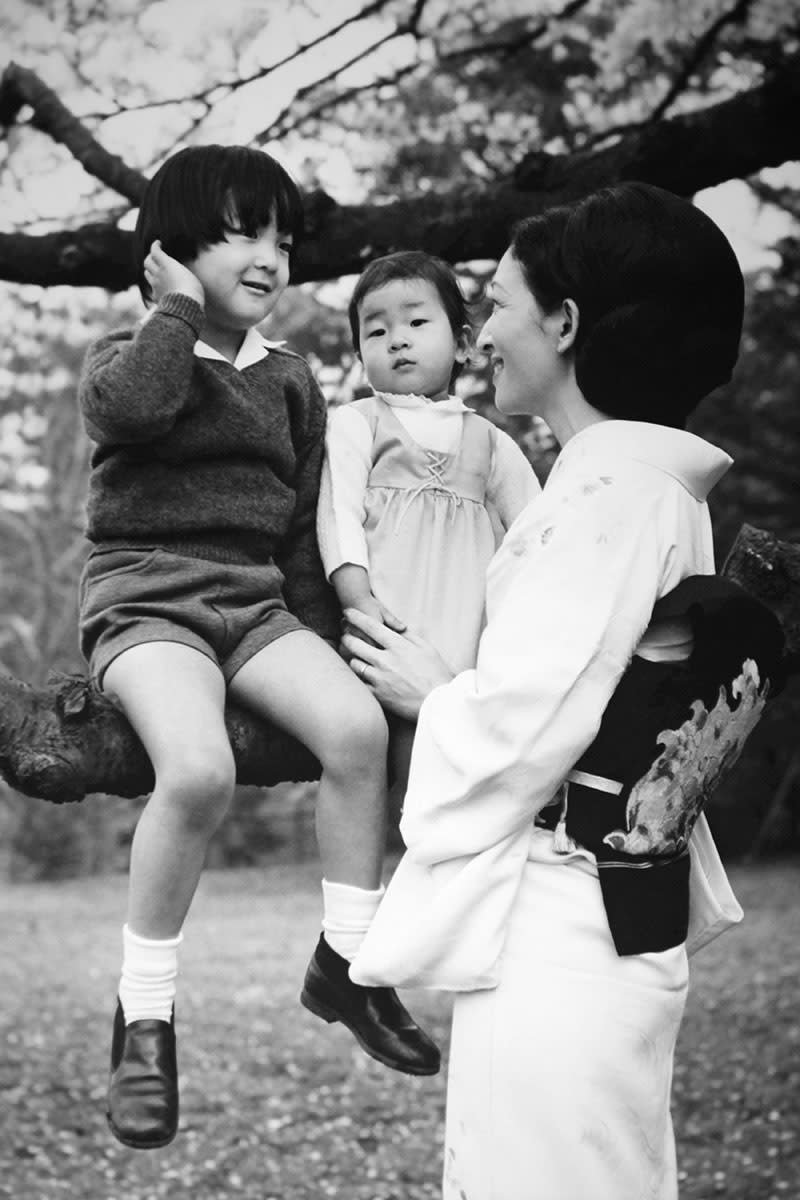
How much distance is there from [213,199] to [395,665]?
85cm

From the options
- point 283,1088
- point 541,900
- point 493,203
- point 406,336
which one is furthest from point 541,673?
point 283,1088

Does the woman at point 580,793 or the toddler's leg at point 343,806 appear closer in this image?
the woman at point 580,793

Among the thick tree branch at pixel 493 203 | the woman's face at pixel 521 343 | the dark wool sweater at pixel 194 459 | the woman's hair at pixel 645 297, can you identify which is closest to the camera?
the woman's hair at pixel 645 297

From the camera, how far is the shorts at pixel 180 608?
224 centimetres

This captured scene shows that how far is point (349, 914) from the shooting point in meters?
2.23

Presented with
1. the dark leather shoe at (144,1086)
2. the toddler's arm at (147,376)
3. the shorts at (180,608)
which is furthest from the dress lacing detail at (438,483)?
the dark leather shoe at (144,1086)

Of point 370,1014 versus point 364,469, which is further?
point 364,469

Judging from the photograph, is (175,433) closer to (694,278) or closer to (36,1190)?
(694,278)

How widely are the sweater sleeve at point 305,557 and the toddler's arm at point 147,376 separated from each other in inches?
11.0

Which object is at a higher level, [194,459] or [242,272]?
[242,272]

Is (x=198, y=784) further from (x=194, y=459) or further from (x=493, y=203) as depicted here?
(x=493, y=203)

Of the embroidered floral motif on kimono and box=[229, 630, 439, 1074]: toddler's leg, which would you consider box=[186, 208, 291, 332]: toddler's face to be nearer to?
box=[229, 630, 439, 1074]: toddler's leg

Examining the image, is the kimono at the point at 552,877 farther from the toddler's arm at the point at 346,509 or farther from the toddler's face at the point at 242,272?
the toddler's face at the point at 242,272

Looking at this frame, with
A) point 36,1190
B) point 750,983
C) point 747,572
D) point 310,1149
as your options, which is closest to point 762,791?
point 750,983
